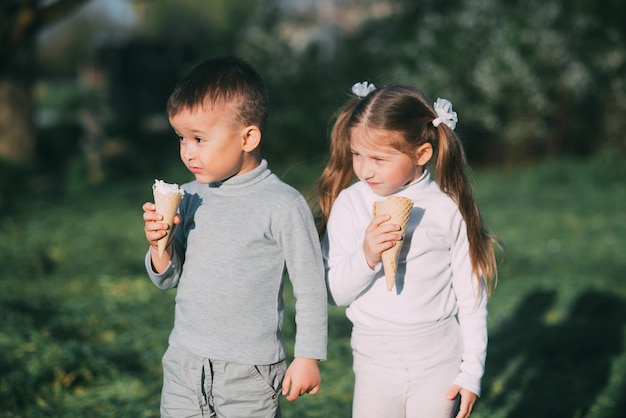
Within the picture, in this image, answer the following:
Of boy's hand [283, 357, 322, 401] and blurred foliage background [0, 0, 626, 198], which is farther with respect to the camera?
blurred foliage background [0, 0, 626, 198]

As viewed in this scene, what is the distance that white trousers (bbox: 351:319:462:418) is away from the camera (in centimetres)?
265

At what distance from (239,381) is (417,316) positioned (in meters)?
0.64

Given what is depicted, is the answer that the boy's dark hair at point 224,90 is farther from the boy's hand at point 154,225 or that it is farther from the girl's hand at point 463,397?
the girl's hand at point 463,397

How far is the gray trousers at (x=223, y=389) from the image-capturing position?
254cm

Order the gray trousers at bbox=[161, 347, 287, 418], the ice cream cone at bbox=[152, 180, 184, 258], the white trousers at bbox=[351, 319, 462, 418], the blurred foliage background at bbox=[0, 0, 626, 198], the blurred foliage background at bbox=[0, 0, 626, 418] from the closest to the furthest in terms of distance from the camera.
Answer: the ice cream cone at bbox=[152, 180, 184, 258], the gray trousers at bbox=[161, 347, 287, 418], the white trousers at bbox=[351, 319, 462, 418], the blurred foliage background at bbox=[0, 0, 626, 418], the blurred foliage background at bbox=[0, 0, 626, 198]

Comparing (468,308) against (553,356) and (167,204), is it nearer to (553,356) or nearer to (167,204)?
(167,204)

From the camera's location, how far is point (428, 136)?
2.78m

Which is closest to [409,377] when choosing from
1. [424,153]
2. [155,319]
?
[424,153]

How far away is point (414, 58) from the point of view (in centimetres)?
1540

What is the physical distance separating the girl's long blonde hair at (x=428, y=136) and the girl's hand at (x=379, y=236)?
1.09 ft

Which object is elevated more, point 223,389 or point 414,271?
point 414,271

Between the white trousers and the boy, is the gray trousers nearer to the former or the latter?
the boy

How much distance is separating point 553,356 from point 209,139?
3502 mm

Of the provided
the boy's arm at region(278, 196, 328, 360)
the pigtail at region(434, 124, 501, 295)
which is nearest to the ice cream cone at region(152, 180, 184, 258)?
the boy's arm at region(278, 196, 328, 360)
